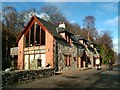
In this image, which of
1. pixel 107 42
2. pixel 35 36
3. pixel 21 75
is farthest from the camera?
pixel 107 42

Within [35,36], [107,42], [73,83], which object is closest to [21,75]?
[73,83]

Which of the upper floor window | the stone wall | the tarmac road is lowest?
the tarmac road

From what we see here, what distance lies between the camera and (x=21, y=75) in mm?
16297

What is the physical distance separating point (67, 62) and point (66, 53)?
133cm

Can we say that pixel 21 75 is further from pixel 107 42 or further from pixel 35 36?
pixel 107 42

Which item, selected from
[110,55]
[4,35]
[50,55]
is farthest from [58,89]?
[110,55]

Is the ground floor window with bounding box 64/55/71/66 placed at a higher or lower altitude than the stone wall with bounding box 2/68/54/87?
higher

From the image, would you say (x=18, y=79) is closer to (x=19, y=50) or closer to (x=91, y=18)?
(x=19, y=50)

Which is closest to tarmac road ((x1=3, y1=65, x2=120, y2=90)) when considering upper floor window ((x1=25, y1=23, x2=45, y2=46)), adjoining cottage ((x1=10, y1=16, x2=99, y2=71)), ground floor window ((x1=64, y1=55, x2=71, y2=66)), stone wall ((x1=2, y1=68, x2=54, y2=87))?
stone wall ((x1=2, y1=68, x2=54, y2=87))

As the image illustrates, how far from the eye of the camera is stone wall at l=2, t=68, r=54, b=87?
46.6 feet

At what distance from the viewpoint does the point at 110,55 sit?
2391 inches

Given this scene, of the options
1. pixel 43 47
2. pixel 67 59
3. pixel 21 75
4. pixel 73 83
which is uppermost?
pixel 43 47

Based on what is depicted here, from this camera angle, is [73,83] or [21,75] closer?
[73,83]

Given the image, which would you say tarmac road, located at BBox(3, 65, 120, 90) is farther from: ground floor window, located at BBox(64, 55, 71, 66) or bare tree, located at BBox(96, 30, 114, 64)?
bare tree, located at BBox(96, 30, 114, 64)
